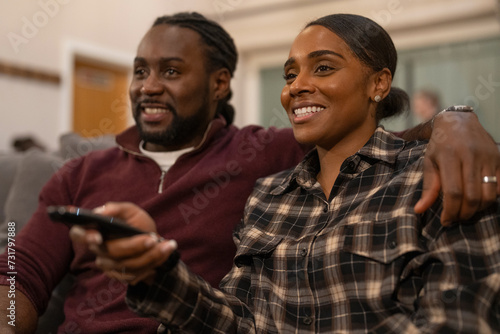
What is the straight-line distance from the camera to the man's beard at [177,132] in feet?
5.00

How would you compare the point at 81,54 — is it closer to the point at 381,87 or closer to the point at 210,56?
the point at 210,56

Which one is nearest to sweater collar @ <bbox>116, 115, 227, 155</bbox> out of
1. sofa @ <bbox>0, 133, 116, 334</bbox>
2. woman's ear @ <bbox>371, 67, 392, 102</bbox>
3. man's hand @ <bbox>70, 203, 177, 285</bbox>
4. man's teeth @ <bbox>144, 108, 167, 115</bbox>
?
man's teeth @ <bbox>144, 108, 167, 115</bbox>

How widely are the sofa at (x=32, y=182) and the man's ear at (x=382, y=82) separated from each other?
1035 millimetres

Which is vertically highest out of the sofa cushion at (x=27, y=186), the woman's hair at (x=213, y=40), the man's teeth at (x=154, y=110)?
the woman's hair at (x=213, y=40)

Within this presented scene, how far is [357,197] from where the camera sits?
1.11 m

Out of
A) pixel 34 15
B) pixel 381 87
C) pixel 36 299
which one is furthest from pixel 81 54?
pixel 381 87

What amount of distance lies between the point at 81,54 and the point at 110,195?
3221 millimetres

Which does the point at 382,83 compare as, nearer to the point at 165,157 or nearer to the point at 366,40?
the point at 366,40

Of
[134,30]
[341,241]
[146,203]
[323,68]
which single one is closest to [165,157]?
[146,203]

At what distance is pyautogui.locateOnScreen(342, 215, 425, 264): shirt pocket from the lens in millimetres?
960

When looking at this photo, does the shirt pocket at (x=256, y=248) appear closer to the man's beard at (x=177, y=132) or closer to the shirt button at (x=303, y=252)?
the shirt button at (x=303, y=252)

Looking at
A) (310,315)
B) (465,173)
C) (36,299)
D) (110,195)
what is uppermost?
(465,173)

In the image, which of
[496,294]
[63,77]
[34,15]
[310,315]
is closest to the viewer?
[496,294]

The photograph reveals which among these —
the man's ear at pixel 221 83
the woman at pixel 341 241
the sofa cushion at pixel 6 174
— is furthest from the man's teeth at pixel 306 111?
the sofa cushion at pixel 6 174
